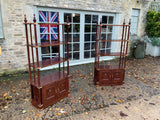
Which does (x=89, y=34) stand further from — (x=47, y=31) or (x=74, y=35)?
(x=47, y=31)

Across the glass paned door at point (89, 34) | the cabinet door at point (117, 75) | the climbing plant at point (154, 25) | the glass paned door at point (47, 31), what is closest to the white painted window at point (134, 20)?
the climbing plant at point (154, 25)

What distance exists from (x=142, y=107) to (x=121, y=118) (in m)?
0.71

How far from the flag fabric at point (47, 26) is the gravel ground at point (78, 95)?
166 centimetres

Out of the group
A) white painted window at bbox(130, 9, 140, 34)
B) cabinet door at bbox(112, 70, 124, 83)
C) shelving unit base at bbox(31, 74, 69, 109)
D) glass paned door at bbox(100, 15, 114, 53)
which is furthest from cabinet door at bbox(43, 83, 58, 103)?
white painted window at bbox(130, 9, 140, 34)

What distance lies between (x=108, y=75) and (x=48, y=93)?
1946 millimetres

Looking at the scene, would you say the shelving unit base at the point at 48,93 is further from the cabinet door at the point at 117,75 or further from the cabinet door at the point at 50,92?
the cabinet door at the point at 117,75

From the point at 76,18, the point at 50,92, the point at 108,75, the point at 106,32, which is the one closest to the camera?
the point at 50,92

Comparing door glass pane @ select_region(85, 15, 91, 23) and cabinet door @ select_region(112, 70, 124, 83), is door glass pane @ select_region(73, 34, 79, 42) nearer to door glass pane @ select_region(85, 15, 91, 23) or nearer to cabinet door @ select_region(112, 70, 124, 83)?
door glass pane @ select_region(85, 15, 91, 23)

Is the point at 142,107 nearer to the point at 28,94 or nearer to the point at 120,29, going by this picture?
the point at 28,94

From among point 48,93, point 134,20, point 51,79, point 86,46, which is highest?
point 134,20

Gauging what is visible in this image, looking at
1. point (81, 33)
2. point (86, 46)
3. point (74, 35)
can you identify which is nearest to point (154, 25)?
point (86, 46)

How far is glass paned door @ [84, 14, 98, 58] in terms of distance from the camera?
19.5ft

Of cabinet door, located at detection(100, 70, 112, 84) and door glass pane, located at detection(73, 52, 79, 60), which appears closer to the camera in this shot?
cabinet door, located at detection(100, 70, 112, 84)

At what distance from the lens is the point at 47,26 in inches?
199
